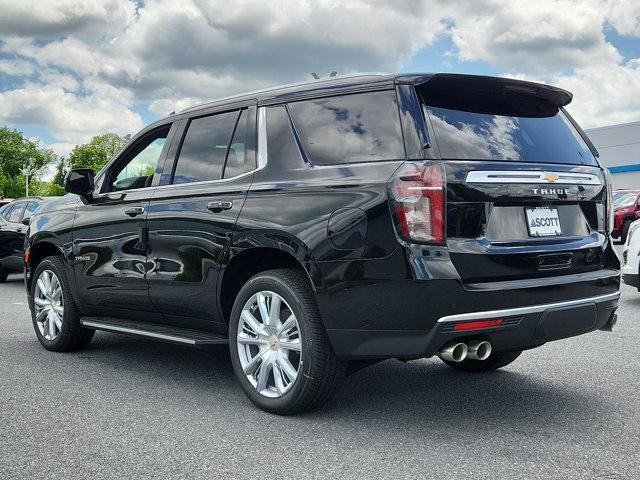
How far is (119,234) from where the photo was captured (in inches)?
223

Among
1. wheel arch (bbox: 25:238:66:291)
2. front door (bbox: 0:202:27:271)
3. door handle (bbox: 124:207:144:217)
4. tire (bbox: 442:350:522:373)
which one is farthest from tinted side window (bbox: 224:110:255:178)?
front door (bbox: 0:202:27:271)

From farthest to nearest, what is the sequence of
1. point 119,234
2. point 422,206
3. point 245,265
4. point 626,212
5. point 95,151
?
point 95,151
point 626,212
point 119,234
point 245,265
point 422,206

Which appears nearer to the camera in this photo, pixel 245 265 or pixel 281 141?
pixel 281 141

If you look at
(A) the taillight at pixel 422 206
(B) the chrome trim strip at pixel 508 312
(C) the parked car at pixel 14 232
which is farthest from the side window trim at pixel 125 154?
(C) the parked car at pixel 14 232

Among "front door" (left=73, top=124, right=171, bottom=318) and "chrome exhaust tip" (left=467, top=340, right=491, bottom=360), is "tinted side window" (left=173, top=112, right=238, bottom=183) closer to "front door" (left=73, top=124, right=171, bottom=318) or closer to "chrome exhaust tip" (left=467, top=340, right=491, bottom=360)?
"front door" (left=73, top=124, right=171, bottom=318)

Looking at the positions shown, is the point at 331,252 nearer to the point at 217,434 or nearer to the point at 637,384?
the point at 217,434

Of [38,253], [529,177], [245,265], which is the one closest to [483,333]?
[529,177]

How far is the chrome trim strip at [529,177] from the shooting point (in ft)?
A: 12.9

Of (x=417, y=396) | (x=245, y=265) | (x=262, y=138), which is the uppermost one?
(x=262, y=138)

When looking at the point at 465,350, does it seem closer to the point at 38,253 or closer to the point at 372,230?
the point at 372,230

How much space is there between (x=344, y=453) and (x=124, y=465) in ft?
3.40

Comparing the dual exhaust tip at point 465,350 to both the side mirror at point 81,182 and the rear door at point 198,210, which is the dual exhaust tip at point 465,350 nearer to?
the rear door at point 198,210

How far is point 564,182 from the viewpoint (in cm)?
432

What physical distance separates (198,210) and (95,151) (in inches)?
5425
